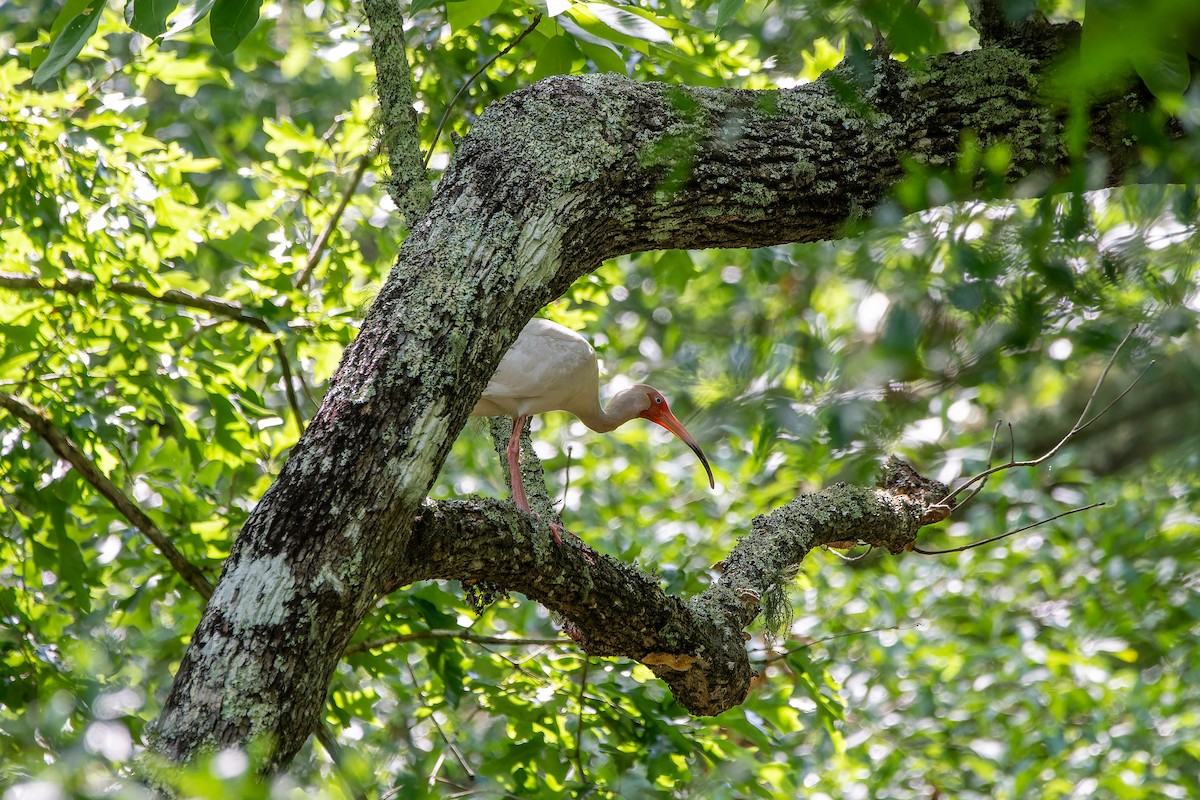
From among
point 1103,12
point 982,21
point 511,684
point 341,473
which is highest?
point 982,21

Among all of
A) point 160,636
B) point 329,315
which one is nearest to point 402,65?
point 329,315

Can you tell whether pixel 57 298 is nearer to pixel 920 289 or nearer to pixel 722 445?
pixel 920 289

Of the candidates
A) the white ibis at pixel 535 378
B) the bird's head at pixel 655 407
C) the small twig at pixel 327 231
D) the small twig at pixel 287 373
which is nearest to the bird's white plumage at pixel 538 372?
the white ibis at pixel 535 378

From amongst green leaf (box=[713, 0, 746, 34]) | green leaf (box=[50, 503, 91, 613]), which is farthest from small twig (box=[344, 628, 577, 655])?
green leaf (box=[713, 0, 746, 34])

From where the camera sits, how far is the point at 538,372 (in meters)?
3.51

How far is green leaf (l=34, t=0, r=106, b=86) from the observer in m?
1.80

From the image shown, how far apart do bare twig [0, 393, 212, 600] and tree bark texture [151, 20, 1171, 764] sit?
1384 millimetres

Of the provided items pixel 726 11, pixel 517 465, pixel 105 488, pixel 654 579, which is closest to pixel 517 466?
pixel 517 465

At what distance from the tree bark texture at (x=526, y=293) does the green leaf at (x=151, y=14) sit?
2.07 feet

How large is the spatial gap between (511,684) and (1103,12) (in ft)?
10.1

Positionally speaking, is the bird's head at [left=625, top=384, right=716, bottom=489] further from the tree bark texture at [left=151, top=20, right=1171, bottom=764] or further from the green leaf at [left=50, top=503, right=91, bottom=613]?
the green leaf at [left=50, top=503, right=91, bottom=613]

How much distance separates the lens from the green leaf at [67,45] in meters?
1.80

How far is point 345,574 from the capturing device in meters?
1.88

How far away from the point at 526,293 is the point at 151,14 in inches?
33.9
